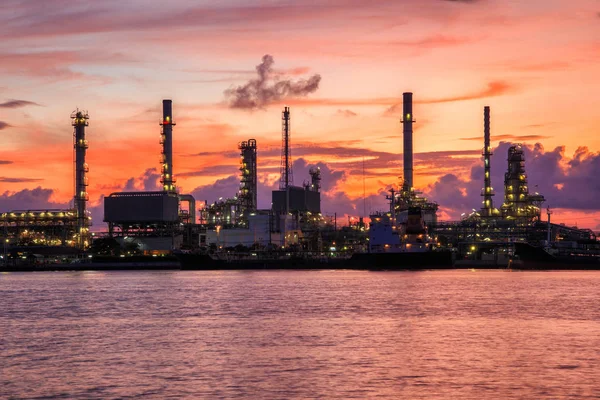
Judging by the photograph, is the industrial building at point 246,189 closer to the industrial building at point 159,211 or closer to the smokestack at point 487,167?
the industrial building at point 159,211

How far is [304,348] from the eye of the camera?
140 feet

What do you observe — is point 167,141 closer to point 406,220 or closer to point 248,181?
point 248,181

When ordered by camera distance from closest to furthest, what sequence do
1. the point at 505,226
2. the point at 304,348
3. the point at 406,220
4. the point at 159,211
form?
the point at 304,348
the point at 406,220
the point at 505,226
the point at 159,211

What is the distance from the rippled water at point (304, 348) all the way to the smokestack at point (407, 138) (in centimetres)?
10779

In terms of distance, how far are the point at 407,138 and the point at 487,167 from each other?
20.3 m

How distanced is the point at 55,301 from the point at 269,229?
11263 centimetres

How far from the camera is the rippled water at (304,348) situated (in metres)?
32.0

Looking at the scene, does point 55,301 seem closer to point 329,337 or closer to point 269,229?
point 329,337

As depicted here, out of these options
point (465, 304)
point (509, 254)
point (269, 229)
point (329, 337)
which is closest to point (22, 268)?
point (269, 229)

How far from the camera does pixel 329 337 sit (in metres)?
47.0

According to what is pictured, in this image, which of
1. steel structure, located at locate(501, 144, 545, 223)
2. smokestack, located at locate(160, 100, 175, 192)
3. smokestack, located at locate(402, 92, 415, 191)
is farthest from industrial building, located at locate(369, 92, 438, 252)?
smokestack, located at locate(160, 100, 175, 192)

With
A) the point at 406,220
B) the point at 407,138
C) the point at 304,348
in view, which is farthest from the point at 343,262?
the point at 304,348

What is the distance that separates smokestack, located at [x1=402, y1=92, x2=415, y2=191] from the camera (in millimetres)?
181750

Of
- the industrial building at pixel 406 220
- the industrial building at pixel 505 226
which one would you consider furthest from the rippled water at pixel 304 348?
the industrial building at pixel 505 226
